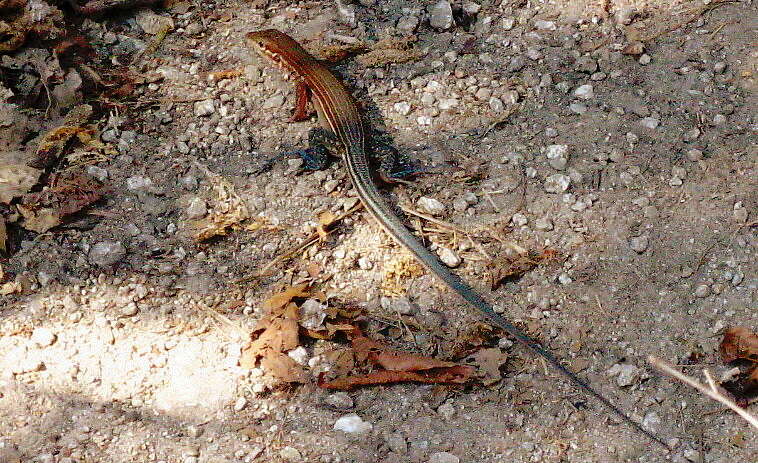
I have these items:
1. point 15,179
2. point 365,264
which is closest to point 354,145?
point 365,264

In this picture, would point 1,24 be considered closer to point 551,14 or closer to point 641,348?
point 551,14

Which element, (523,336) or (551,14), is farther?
(551,14)

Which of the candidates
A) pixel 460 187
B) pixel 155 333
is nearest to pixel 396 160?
pixel 460 187

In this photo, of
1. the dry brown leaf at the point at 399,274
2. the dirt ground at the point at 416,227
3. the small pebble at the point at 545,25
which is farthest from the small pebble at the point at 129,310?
the small pebble at the point at 545,25

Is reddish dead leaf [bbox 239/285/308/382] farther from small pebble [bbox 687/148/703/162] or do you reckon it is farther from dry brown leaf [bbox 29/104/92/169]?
small pebble [bbox 687/148/703/162]

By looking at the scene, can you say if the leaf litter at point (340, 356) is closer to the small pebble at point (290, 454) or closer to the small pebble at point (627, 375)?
the small pebble at point (290, 454)
